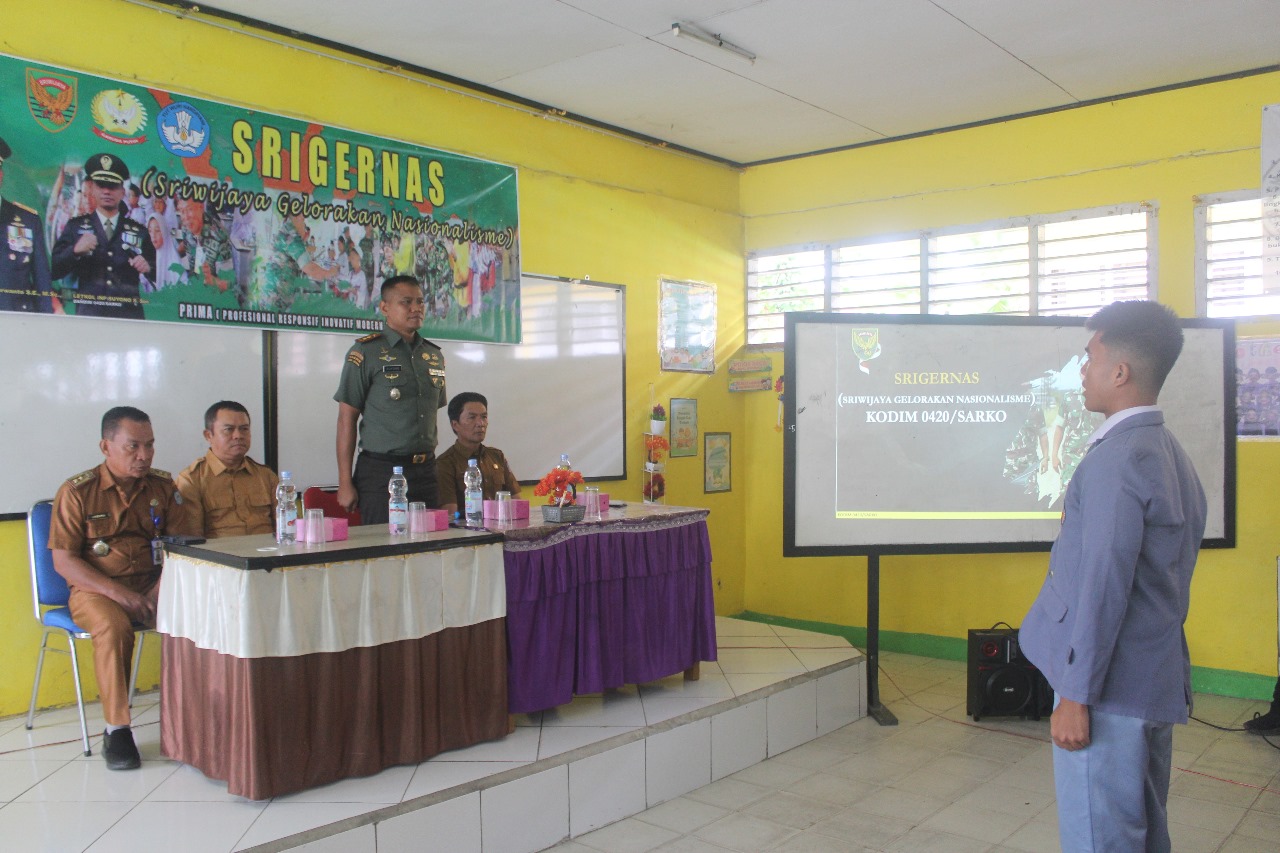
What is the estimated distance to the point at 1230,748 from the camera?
426 cm

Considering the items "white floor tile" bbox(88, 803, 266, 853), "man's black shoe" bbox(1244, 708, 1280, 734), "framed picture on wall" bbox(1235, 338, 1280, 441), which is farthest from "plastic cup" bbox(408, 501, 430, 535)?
"framed picture on wall" bbox(1235, 338, 1280, 441)

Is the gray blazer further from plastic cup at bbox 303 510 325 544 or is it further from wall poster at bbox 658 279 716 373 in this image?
wall poster at bbox 658 279 716 373

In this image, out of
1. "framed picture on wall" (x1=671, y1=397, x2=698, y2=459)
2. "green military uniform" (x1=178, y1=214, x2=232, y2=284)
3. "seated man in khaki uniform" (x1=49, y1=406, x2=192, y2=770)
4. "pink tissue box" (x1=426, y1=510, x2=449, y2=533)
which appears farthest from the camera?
"framed picture on wall" (x1=671, y1=397, x2=698, y2=459)

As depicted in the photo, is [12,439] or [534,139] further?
[534,139]

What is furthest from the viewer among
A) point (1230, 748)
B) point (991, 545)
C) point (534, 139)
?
point (534, 139)

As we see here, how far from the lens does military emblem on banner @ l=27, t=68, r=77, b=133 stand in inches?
145

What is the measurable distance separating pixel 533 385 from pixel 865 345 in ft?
6.09

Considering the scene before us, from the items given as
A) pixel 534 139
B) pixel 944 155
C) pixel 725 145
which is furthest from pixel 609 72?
pixel 944 155

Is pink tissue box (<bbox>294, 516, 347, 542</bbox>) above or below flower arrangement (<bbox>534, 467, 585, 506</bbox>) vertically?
below

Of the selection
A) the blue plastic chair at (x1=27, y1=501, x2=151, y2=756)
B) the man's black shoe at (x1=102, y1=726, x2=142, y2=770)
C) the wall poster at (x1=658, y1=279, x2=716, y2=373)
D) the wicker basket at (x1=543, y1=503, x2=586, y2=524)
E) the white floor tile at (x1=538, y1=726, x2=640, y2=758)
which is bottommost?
the white floor tile at (x1=538, y1=726, x2=640, y2=758)

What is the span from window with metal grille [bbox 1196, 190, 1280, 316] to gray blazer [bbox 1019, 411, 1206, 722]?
11.8 feet

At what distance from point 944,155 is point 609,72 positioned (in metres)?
2.24

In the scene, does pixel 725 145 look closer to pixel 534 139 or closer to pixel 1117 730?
pixel 534 139

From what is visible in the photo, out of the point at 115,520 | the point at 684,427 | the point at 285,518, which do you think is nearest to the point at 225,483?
the point at 115,520
